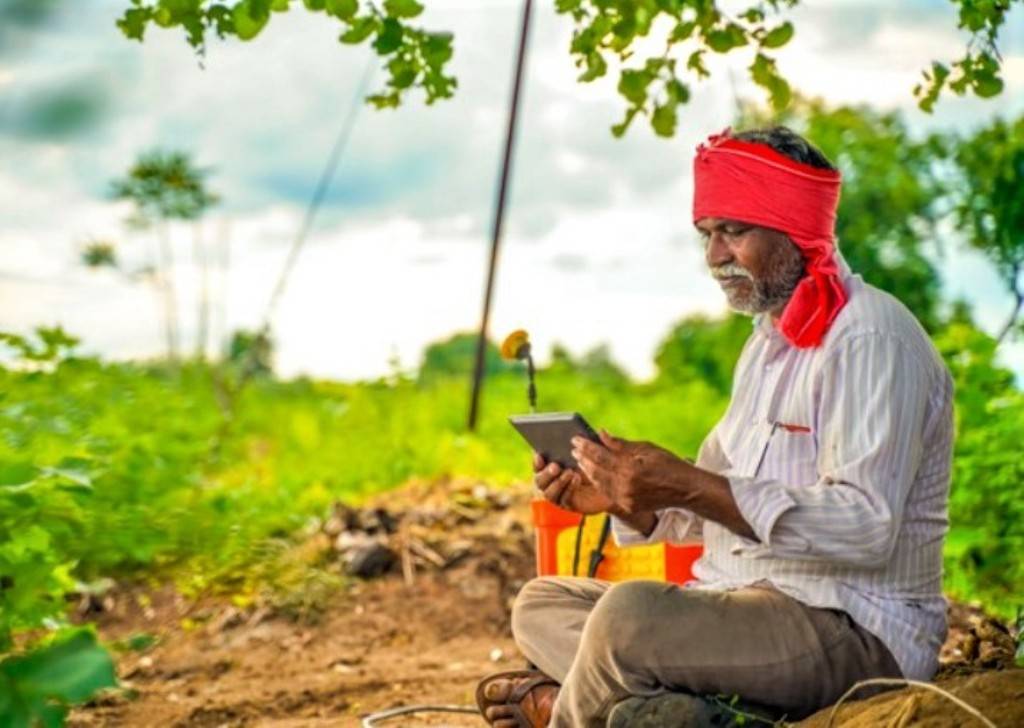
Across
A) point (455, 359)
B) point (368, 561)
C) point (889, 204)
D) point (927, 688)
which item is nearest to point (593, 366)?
point (455, 359)

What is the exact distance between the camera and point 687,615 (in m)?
3.55

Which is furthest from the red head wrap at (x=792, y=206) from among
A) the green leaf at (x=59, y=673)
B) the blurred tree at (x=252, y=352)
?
the blurred tree at (x=252, y=352)

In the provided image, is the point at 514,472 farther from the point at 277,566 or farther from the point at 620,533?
the point at 620,533

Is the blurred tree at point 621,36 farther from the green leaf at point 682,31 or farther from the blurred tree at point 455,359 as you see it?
the blurred tree at point 455,359

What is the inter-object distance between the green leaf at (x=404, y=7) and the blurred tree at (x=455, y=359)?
8.89m

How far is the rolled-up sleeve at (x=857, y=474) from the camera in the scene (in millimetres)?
3363

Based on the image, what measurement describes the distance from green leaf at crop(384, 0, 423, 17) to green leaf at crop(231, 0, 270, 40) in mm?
335

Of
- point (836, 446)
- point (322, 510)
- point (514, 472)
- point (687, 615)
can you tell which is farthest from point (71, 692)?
point (514, 472)

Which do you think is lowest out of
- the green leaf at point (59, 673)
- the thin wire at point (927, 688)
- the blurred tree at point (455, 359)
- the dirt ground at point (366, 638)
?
the dirt ground at point (366, 638)

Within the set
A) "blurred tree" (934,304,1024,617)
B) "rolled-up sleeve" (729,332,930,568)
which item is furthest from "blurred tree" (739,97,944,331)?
"rolled-up sleeve" (729,332,930,568)

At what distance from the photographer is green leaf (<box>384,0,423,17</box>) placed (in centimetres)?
438

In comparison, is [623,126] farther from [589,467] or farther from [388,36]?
[589,467]

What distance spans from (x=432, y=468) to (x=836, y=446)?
20.3 feet

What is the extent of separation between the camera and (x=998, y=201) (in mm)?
6930
